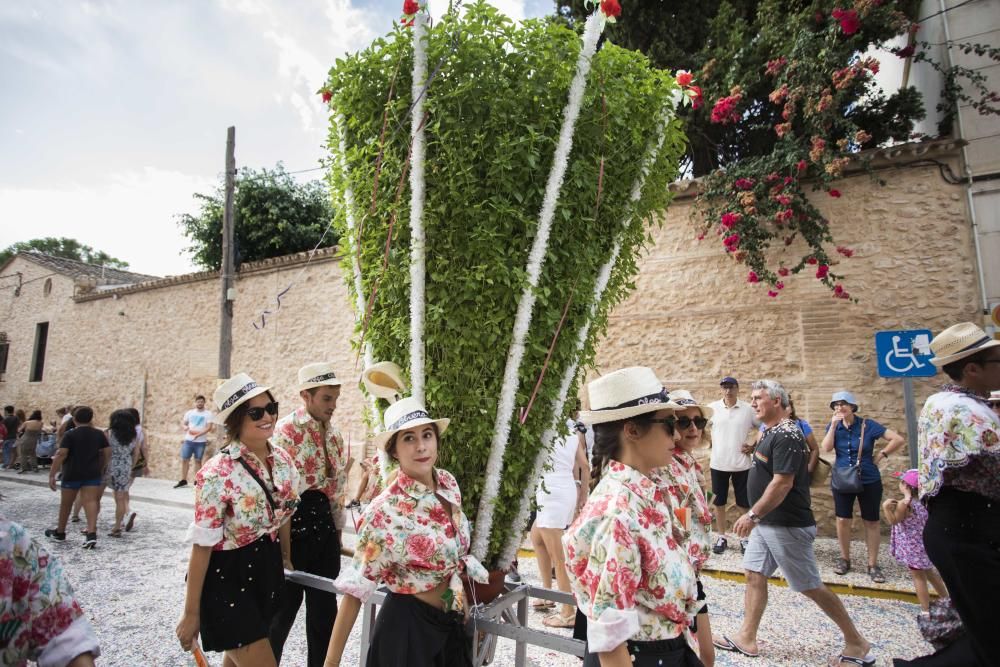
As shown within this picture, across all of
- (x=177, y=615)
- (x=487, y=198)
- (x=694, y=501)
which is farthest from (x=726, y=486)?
(x=177, y=615)

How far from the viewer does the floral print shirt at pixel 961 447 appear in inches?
109

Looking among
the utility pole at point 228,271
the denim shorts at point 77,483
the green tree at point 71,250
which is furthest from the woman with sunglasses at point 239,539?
the green tree at point 71,250

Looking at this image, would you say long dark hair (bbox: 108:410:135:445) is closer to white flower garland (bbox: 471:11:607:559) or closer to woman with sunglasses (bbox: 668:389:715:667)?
white flower garland (bbox: 471:11:607:559)

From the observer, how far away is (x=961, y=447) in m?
2.80

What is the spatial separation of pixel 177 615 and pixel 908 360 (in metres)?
7.79

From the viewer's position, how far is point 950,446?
284 cm

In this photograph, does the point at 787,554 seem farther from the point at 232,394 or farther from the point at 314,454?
the point at 232,394

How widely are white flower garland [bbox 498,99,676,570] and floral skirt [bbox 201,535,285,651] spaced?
120 cm

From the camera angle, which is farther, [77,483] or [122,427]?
[122,427]

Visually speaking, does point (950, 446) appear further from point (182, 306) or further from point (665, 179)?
point (182, 306)

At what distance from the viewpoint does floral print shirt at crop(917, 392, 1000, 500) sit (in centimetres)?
276

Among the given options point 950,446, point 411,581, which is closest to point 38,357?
point 411,581

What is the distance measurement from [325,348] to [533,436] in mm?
9883

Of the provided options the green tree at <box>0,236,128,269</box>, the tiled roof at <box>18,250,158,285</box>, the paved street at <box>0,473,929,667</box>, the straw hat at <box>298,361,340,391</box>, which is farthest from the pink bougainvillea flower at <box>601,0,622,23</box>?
the green tree at <box>0,236,128,269</box>
